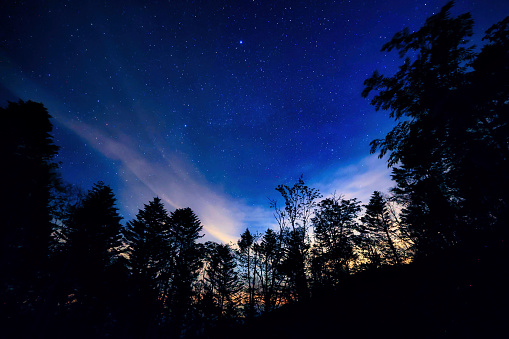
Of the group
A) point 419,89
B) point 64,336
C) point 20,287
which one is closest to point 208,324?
point 64,336

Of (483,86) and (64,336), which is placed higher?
(483,86)

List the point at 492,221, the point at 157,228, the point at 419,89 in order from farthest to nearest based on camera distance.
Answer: the point at 157,228 → the point at 419,89 → the point at 492,221

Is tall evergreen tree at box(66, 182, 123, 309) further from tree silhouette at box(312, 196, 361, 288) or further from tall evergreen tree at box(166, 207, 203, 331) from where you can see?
tree silhouette at box(312, 196, 361, 288)

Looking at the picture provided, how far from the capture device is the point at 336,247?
21422mm

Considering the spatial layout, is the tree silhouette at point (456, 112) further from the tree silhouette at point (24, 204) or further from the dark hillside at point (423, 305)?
the tree silhouette at point (24, 204)

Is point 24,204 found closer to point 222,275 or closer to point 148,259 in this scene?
point 148,259

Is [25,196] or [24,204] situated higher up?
[25,196]

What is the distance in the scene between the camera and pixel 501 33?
7.28 m

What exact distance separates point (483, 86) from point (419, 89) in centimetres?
215

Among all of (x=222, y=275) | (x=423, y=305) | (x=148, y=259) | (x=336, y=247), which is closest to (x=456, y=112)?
(x=423, y=305)

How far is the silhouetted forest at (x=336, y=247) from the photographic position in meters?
7.27

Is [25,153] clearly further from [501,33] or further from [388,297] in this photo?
[501,33]

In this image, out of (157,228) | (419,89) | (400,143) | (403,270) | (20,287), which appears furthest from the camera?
(157,228)

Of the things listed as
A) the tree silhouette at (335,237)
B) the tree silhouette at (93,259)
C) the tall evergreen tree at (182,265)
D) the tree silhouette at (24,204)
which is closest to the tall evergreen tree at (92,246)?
the tree silhouette at (93,259)
